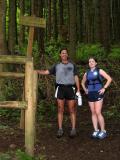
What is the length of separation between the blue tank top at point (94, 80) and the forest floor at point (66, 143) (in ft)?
3.76

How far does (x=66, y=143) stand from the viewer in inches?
399

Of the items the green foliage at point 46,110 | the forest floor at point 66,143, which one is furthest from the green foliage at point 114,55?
the forest floor at point 66,143

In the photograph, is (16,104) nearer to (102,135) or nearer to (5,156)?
(5,156)

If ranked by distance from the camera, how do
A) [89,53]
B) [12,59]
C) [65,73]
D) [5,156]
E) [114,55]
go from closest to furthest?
[5,156]
[12,59]
[65,73]
[114,55]
[89,53]

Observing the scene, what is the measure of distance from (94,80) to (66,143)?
4.95 feet

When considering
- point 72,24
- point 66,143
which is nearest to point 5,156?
point 66,143

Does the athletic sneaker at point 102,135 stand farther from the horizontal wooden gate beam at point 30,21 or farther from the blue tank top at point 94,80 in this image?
the horizontal wooden gate beam at point 30,21

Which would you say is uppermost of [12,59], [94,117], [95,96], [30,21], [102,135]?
[30,21]

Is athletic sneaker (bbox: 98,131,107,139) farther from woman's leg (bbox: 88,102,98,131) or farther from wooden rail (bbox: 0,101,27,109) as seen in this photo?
wooden rail (bbox: 0,101,27,109)

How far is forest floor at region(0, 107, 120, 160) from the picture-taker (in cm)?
923

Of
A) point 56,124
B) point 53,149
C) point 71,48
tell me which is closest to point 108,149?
point 53,149

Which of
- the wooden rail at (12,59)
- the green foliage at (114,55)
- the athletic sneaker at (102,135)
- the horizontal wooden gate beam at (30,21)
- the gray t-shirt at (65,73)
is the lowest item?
the athletic sneaker at (102,135)

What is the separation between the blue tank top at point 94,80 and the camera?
33.9 feet

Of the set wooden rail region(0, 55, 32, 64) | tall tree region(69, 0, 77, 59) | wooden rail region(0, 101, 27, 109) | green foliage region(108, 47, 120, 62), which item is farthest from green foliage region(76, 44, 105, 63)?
wooden rail region(0, 101, 27, 109)
